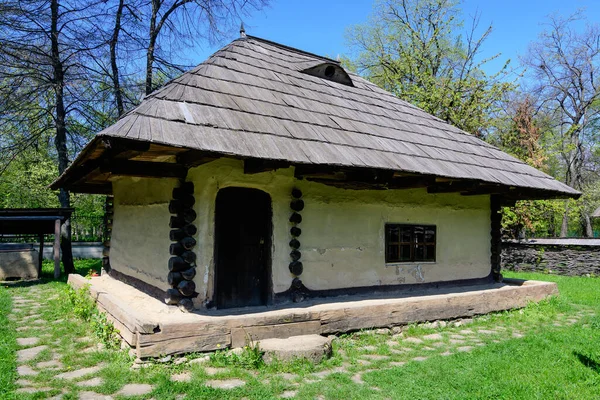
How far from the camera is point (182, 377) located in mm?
3916

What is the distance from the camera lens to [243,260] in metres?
5.52

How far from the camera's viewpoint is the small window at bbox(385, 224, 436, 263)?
6.82 metres

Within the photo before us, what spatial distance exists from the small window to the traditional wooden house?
2cm

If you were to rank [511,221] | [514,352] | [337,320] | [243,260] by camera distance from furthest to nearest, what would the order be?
[511,221] < [243,260] < [337,320] < [514,352]

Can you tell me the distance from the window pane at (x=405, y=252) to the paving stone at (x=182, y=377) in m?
4.02

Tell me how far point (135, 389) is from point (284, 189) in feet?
9.80

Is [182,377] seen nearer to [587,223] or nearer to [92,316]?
[92,316]

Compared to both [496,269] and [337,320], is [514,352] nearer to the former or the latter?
[337,320]

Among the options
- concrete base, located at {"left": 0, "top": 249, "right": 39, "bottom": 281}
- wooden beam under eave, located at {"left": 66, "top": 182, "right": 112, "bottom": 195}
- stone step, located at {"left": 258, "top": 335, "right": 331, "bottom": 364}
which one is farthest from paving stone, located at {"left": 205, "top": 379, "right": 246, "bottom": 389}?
concrete base, located at {"left": 0, "top": 249, "right": 39, "bottom": 281}

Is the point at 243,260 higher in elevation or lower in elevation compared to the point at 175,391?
higher

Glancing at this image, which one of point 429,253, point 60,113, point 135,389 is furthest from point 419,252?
point 60,113

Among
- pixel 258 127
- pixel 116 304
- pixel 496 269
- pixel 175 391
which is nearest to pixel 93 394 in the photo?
pixel 175 391

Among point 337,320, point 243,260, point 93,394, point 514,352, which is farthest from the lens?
point 243,260

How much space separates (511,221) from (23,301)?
1561 centimetres
